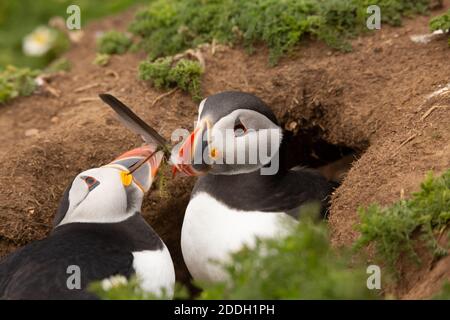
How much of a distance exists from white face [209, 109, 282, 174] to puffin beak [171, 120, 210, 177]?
51mm

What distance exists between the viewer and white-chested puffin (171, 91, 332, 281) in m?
5.45

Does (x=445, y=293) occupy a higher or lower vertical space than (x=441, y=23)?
lower

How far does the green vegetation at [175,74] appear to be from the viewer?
7.12 m

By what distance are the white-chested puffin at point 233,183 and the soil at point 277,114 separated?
1.30ft

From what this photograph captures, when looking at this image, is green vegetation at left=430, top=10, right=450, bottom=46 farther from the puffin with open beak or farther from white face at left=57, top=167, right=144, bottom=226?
white face at left=57, top=167, right=144, bottom=226

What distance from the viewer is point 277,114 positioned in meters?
7.03

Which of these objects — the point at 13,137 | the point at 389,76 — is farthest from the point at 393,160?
the point at 13,137

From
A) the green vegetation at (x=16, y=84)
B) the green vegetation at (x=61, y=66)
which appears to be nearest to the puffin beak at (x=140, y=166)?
the green vegetation at (x=16, y=84)

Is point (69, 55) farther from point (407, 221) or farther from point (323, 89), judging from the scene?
point (407, 221)

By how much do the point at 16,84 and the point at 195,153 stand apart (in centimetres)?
312

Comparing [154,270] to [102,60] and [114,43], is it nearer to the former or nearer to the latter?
[102,60]

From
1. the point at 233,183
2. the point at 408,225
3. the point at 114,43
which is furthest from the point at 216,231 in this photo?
the point at 114,43

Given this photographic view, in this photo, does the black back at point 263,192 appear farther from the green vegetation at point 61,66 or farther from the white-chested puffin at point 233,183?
the green vegetation at point 61,66

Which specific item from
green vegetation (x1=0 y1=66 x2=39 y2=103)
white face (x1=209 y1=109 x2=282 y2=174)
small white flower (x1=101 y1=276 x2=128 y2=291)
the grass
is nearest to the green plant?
green vegetation (x1=0 y1=66 x2=39 y2=103)
